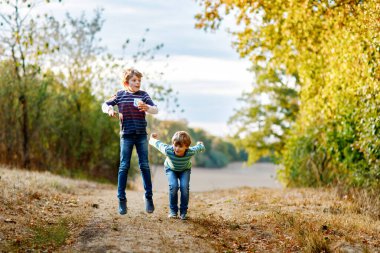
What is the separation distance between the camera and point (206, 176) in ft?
95.9

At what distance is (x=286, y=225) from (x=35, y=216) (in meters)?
3.81

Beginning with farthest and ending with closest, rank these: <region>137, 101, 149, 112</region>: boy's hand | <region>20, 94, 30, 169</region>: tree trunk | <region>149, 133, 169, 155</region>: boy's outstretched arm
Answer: <region>20, 94, 30, 169</region>: tree trunk → <region>149, 133, 169, 155</region>: boy's outstretched arm → <region>137, 101, 149, 112</region>: boy's hand

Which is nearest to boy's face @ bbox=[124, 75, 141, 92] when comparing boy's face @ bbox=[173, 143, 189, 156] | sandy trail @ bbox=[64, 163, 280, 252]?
boy's face @ bbox=[173, 143, 189, 156]

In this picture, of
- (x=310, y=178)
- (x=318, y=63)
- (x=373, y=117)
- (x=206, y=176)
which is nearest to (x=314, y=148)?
(x=310, y=178)

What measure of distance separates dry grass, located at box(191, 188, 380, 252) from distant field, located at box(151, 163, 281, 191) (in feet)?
37.8

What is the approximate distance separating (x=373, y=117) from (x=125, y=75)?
17.8ft

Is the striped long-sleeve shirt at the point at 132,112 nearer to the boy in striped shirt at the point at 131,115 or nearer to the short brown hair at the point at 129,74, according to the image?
the boy in striped shirt at the point at 131,115

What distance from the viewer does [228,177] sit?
29922mm

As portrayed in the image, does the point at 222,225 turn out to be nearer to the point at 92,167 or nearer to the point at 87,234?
the point at 87,234

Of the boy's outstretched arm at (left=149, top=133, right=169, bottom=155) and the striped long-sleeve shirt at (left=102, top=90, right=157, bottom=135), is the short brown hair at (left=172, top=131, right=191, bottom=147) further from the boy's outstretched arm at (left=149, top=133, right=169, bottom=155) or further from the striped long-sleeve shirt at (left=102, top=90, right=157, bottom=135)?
the striped long-sleeve shirt at (left=102, top=90, right=157, bottom=135)

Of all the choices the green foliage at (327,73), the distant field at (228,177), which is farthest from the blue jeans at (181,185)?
the distant field at (228,177)

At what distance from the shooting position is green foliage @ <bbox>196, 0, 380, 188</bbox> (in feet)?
36.1

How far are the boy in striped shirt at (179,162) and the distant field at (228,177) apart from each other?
13126 millimetres

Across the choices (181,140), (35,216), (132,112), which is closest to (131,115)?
(132,112)
